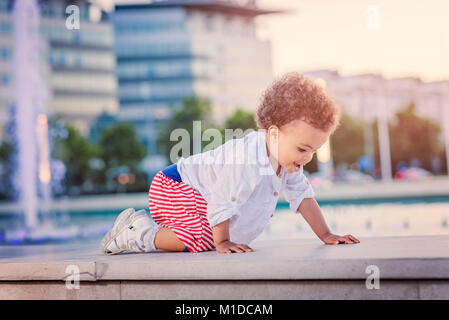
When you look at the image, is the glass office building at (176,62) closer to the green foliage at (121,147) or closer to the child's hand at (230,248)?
the green foliage at (121,147)

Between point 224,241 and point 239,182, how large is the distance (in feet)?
0.75

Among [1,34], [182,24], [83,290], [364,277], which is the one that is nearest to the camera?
[364,277]

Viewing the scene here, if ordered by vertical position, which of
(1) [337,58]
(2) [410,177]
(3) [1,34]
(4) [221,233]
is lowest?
(2) [410,177]

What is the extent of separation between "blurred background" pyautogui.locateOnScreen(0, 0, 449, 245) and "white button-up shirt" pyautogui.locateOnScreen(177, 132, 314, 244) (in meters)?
5.20

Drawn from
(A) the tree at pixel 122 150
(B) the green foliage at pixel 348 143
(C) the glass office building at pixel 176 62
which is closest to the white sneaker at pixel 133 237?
(A) the tree at pixel 122 150

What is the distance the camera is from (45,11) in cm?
4512

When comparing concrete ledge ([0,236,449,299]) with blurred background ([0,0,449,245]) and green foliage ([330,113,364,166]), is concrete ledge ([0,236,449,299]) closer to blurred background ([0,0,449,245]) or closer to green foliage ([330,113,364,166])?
blurred background ([0,0,449,245])

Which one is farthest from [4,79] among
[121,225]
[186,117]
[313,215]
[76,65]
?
[313,215]

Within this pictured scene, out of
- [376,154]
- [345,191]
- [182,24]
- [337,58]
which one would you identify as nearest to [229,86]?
[182,24]

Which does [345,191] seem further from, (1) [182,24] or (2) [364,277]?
(1) [182,24]

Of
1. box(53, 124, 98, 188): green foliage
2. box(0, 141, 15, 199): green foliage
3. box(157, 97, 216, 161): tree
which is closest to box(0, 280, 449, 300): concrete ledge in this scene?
box(53, 124, 98, 188): green foliage

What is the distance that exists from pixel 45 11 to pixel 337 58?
26371 mm

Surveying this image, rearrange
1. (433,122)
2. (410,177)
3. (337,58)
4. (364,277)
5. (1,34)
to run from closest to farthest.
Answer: (364,277) → (337,58) → (410,177) → (433,122) → (1,34)

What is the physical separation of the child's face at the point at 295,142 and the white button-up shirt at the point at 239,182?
57 mm
